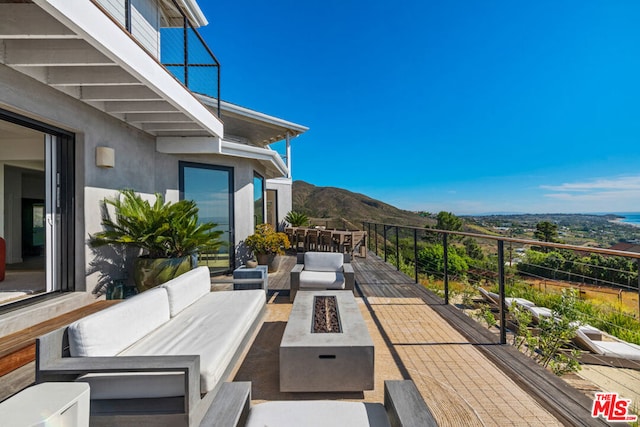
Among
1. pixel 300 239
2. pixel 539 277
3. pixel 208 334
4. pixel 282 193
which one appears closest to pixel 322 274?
pixel 208 334

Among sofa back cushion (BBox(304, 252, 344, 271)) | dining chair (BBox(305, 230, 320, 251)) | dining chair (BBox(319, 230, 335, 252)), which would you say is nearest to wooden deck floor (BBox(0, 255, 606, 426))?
sofa back cushion (BBox(304, 252, 344, 271))

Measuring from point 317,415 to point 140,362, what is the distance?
38.0 inches

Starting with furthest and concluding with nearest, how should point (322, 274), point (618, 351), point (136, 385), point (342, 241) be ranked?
point (342, 241) < point (618, 351) < point (322, 274) < point (136, 385)

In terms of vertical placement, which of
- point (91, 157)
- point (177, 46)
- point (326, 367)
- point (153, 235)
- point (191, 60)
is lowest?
point (326, 367)

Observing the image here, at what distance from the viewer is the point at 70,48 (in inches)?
108

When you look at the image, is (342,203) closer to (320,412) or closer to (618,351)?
(618,351)

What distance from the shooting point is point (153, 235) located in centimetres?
432

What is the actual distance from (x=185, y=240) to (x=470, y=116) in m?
37.6

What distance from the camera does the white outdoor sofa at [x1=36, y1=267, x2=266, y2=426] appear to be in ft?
5.29

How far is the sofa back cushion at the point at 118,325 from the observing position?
1.74 meters

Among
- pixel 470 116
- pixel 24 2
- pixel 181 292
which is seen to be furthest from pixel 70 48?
pixel 470 116

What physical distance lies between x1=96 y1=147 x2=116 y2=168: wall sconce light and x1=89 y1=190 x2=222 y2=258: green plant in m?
0.47

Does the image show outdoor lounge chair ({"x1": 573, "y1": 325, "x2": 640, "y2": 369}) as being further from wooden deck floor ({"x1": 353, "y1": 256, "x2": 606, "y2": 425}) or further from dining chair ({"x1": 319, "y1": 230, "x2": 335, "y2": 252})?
dining chair ({"x1": 319, "y1": 230, "x2": 335, "y2": 252})

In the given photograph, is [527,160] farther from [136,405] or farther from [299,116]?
[136,405]
